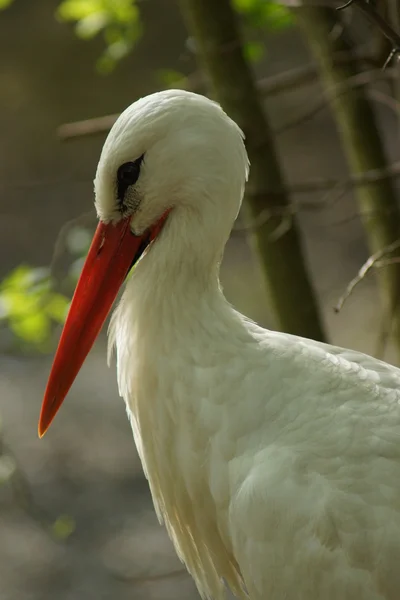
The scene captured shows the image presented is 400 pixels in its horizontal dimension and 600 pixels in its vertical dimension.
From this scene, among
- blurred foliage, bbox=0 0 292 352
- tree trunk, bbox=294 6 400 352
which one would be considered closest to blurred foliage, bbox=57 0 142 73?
blurred foliage, bbox=0 0 292 352

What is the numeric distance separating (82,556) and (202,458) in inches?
75.5

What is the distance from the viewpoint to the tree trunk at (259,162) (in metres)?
1.89

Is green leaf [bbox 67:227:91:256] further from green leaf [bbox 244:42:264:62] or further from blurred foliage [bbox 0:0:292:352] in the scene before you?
Result: green leaf [bbox 244:42:264:62]

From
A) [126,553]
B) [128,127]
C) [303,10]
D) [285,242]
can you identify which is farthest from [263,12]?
[126,553]

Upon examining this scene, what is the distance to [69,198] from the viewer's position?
201 inches

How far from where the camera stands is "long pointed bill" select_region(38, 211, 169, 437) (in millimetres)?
1451

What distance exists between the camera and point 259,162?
1.92m

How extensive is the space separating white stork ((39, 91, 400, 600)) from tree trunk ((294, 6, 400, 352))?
0.50 metres

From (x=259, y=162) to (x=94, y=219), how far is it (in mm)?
343

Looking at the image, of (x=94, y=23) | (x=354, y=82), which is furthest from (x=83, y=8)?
(x=354, y=82)

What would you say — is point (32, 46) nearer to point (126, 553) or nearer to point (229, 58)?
point (126, 553)

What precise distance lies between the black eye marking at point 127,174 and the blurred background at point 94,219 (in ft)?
1.21

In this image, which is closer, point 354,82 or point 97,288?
point 97,288

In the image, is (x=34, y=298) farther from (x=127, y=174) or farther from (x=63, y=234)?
(x=127, y=174)
